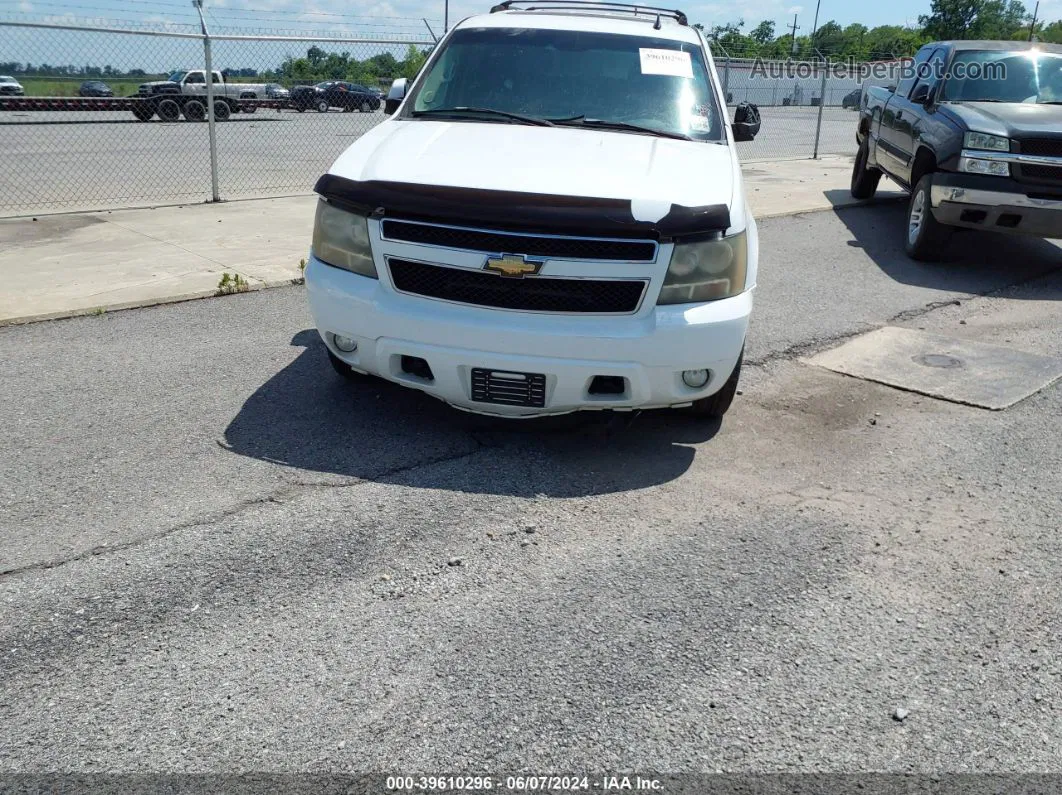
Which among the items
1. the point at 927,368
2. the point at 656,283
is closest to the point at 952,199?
the point at 927,368

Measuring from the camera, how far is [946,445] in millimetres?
4996

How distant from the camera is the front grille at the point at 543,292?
4.21 metres

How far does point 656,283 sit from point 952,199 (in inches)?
224

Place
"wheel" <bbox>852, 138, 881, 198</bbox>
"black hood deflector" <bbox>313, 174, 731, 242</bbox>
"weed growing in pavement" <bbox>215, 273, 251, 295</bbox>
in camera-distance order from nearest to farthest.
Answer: "black hood deflector" <bbox>313, 174, 731, 242</bbox> < "weed growing in pavement" <bbox>215, 273, 251, 295</bbox> < "wheel" <bbox>852, 138, 881, 198</bbox>

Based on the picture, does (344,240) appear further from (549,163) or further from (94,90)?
(94,90)

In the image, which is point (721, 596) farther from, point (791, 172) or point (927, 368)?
point (791, 172)

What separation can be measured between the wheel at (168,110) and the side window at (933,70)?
414 inches

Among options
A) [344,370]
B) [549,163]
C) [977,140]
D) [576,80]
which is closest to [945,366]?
[576,80]

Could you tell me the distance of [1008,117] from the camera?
887cm

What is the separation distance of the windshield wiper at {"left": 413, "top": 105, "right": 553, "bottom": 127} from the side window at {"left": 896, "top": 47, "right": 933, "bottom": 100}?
6.85m

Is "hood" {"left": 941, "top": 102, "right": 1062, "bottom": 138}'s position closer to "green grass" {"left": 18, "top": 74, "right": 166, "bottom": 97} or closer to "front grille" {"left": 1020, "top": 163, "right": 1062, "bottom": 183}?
"front grille" {"left": 1020, "top": 163, "right": 1062, "bottom": 183}

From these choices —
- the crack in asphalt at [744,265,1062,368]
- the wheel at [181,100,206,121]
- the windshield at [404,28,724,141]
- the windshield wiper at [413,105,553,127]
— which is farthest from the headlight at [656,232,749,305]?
the wheel at [181,100,206,121]

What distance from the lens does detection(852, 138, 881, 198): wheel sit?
12.8 meters

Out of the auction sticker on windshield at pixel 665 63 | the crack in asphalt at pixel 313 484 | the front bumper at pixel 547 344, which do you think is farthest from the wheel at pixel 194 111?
the front bumper at pixel 547 344
